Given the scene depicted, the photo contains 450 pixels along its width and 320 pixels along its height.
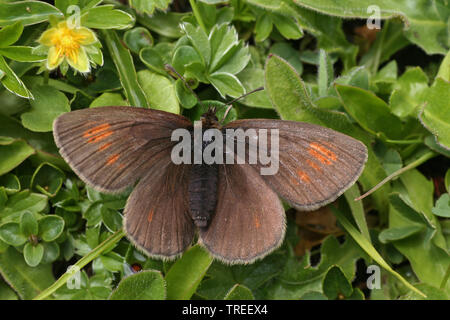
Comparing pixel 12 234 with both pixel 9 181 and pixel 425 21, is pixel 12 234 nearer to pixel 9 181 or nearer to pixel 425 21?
pixel 9 181

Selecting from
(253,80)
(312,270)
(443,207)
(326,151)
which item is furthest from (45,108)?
(443,207)

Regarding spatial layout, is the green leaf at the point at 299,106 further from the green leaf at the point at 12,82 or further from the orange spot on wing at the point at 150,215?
the green leaf at the point at 12,82

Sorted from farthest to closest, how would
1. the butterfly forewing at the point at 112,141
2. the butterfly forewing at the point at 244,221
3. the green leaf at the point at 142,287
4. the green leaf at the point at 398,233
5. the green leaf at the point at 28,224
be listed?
the green leaf at the point at 398,233 → the green leaf at the point at 28,224 → the green leaf at the point at 142,287 → the butterfly forewing at the point at 244,221 → the butterfly forewing at the point at 112,141

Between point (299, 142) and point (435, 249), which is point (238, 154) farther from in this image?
point (435, 249)

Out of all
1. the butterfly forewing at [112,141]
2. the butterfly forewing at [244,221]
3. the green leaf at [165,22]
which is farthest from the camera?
the green leaf at [165,22]

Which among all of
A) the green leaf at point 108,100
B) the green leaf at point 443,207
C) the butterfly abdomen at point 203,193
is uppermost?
the green leaf at point 108,100

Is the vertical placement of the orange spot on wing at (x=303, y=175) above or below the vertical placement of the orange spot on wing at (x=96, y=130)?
below

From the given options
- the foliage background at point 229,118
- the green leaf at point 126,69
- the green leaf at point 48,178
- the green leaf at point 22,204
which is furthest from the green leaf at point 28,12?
the green leaf at point 22,204
